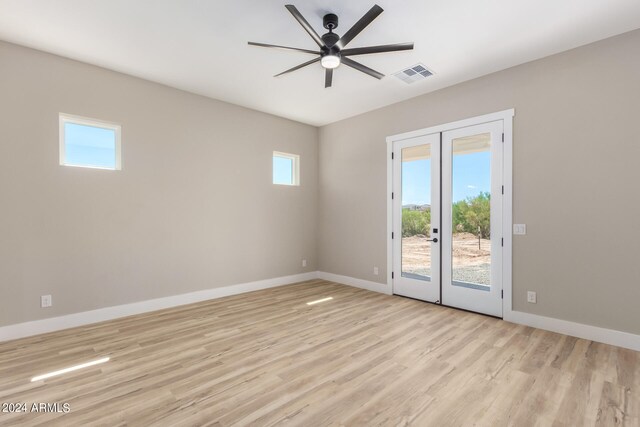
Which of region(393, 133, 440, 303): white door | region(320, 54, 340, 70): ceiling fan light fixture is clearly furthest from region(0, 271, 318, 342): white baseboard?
region(320, 54, 340, 70): ceiling fan light fixture

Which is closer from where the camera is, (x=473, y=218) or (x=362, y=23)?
(x=362, y=23)

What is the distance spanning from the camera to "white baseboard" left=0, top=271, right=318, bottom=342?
10.6 ft

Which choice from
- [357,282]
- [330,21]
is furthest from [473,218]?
[330,21]

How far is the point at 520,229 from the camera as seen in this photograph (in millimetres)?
3635

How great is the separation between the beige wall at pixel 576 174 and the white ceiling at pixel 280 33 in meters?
0.27

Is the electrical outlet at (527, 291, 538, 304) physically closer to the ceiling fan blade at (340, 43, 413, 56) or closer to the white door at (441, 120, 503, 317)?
the white door at (441, 120, 503, 317)

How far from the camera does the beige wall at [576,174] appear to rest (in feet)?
9.80

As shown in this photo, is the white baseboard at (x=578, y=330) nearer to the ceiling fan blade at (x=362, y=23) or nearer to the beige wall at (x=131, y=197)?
the ceiling fan blade at (x=362, y=23)

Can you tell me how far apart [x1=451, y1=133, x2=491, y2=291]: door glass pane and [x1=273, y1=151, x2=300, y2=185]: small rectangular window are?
2.93 m

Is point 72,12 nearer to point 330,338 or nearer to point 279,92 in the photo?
point 279,92

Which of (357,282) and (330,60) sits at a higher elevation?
(330,60)

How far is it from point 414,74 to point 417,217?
202 cm

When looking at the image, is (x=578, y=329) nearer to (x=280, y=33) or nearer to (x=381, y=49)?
(x=381, y=49)

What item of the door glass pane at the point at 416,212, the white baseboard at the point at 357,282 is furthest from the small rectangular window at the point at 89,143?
the door glass pane at the point at 416,212
